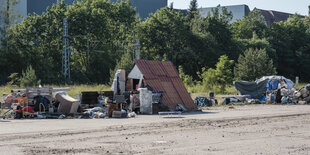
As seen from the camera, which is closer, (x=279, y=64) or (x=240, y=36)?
(x=279, y=64)

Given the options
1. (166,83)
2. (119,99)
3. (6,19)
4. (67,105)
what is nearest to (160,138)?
(119,99)

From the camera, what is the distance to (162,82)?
31188 millimetres

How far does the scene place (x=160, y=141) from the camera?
49.6 ft

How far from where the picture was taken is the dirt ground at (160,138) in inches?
520

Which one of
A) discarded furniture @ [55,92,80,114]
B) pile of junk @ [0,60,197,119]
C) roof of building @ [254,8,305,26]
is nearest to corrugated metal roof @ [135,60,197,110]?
pile of junk @ [0,60,197,119]

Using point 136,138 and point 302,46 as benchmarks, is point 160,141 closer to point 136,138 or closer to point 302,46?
point 136,138

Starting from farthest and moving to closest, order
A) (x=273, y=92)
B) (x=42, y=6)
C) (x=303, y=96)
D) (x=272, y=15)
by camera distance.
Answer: (x=272, y=15) → (x=42, y=6) → (x=273, y=92) → (x=303, y=96)

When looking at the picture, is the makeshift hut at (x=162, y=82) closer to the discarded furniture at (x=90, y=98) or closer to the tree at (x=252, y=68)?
the discarded furniture at (x=90, y=98)

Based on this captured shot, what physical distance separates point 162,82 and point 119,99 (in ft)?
18.0

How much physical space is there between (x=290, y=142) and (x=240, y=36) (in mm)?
99616

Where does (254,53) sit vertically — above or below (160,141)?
above

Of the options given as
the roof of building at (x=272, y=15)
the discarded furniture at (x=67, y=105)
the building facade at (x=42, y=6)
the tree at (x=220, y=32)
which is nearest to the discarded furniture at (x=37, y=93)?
the discarded furniture at (x=67, y=105)

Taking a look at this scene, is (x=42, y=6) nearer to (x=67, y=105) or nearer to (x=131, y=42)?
(x=131, y=42)

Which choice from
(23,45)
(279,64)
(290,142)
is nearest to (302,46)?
(279,64)
